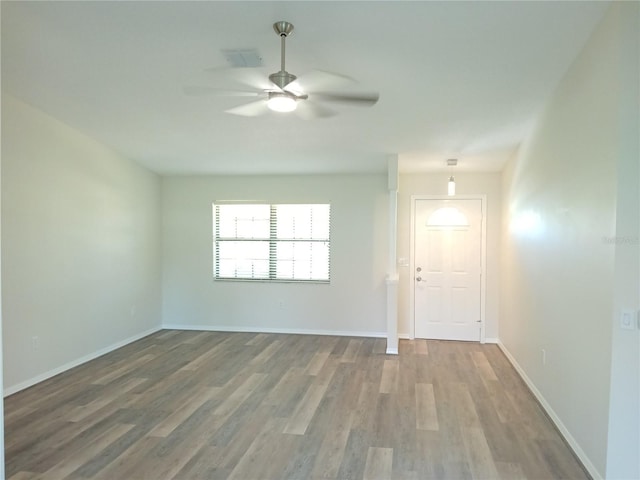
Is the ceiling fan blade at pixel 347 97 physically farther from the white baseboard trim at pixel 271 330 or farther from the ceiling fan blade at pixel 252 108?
the white baseboard trim at pixel 271 330

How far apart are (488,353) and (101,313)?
4.83 m

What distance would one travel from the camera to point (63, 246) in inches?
177

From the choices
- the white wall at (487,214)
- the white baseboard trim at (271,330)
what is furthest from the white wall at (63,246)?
the white wall at (487,214)

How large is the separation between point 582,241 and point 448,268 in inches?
127

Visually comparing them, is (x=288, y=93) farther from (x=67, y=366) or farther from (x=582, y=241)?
(x=67, y=366)

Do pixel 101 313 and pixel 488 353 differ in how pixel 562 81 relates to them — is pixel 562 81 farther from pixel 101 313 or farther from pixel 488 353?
pixel 101 313

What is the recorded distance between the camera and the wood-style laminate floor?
2699mm

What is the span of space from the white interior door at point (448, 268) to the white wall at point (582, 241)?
1.69 m

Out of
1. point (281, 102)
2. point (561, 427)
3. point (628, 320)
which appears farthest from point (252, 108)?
point (561, 427)

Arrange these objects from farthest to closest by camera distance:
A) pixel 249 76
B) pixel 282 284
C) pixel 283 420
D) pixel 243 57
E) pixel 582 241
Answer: pixel 282 284, pixel 283 420, pixel 249 76, pixel 582 241, pixel 243 57

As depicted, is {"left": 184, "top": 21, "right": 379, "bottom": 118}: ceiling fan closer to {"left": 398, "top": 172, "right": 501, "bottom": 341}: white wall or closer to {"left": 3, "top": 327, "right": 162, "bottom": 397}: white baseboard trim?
{"left": 398, "top": 172, "right": 501, "bottom": 341}: white wall

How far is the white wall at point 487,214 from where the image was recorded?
19.5ft

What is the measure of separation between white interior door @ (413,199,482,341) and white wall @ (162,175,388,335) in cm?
53

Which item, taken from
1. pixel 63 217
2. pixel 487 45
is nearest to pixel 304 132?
pixel 487 45
